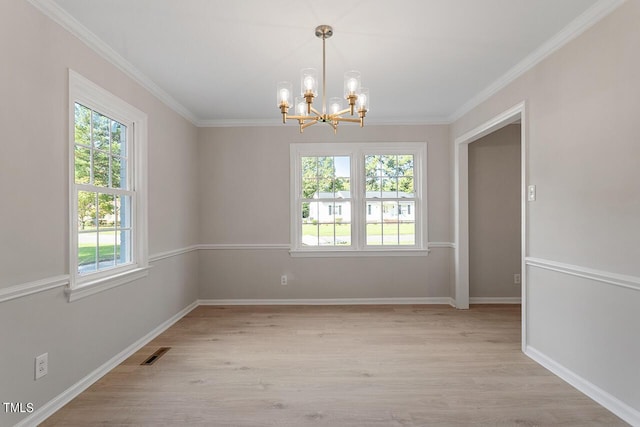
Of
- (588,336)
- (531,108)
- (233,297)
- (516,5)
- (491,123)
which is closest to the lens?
(516,5)

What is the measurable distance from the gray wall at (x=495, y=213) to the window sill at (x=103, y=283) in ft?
13.5

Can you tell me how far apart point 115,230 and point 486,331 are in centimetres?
376

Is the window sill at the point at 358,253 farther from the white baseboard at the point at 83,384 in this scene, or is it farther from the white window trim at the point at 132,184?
the white window trim at the point at 132,184

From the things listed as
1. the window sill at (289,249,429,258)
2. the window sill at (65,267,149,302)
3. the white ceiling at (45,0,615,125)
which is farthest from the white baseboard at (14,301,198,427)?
the white ceiling at (45,0,615,125)

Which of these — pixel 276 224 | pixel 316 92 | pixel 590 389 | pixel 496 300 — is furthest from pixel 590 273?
pixel 276 224

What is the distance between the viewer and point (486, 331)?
3818 mm

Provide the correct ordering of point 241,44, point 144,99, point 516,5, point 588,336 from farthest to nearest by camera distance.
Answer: point 144,99, point 241,44, point 588,336, point 516,5

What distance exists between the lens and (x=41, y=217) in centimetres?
219

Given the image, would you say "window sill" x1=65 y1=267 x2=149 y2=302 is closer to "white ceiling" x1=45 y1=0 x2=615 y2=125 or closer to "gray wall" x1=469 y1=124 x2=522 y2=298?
"white ceiling" x1=45 y1=0 x2=615 y2=125

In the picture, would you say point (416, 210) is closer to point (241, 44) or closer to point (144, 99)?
point (241, 44)

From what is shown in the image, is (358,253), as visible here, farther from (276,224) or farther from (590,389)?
(590,389)

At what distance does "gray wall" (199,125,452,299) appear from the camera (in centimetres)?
498

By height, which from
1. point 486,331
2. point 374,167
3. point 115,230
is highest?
point 374,167

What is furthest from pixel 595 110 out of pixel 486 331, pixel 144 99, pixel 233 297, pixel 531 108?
pixel 233 297
